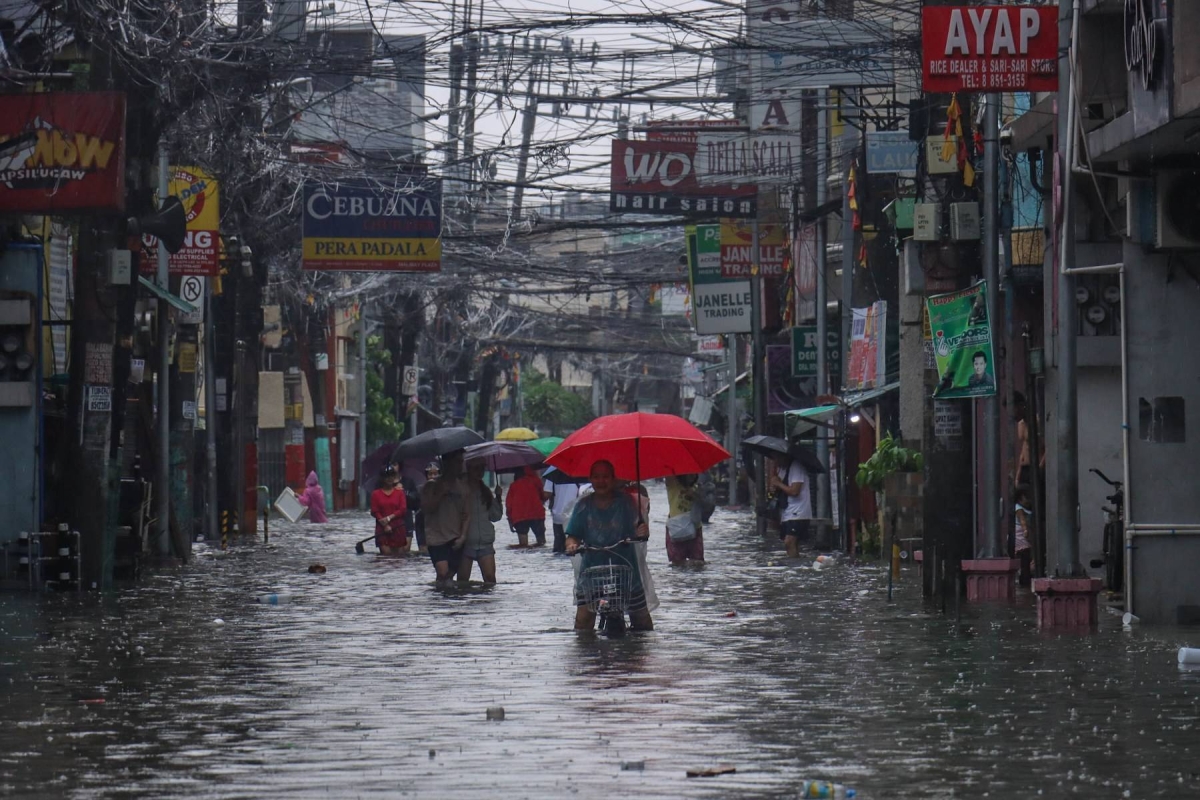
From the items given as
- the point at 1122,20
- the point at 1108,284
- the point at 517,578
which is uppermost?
the point at 1122,20

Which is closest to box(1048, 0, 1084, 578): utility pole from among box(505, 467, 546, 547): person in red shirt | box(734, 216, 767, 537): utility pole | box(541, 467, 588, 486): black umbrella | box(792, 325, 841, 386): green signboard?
box(541, 467, 588, 486): black umbrella

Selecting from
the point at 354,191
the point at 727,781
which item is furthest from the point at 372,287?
the point at 727,781

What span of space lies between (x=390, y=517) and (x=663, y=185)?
7222 mm

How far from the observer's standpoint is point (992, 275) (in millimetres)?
17469

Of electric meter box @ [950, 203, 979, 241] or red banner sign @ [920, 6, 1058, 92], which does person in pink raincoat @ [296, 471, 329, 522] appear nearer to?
electric meter box @ [950, 203, 979, 241]

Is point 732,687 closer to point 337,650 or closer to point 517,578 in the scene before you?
point 337,650

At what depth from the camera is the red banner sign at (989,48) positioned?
1576cm

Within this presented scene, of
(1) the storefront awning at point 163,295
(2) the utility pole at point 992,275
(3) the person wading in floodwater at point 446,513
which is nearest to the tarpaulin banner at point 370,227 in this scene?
(1) the storefront awning at point 163,295

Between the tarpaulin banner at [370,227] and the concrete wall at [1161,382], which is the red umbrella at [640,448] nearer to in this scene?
the concrete wall at [1161,382]

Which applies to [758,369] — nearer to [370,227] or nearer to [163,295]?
[370,227]

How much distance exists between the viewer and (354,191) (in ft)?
97.4

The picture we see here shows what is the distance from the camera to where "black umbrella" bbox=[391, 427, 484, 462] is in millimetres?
24516

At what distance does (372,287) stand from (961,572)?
111 ft

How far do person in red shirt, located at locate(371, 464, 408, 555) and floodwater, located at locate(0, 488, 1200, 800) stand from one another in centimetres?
1050
